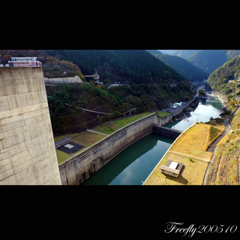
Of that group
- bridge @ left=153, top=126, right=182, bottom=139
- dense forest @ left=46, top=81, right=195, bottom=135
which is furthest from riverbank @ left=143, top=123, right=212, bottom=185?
dense forest @ left=46, top=81, right=195, bottom=135

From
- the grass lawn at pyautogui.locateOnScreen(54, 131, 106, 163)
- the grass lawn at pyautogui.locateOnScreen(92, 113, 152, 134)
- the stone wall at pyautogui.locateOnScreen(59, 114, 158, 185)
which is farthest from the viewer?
the grass lawn at pyautogui.locateOnScreen(92, 113, 152, 134)

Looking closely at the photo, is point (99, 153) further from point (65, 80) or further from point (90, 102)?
point (65, 80)

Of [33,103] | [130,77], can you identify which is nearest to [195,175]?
[33,103]

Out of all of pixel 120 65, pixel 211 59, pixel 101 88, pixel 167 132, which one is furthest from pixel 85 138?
pixel 211 59

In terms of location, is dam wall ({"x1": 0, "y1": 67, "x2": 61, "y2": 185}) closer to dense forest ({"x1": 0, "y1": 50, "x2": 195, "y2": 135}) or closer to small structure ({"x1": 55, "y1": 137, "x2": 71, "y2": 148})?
small structure ({"x1": 55, "y1": 137, "x2": 71, "y2": 148})

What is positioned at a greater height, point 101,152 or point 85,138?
point 85,138

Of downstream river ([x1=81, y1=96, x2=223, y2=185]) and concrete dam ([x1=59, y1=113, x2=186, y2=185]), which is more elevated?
concrete dam ([x1=59, y1=113, x2=186, y2=185])

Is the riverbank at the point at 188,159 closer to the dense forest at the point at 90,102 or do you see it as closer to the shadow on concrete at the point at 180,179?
the shadow on concrete at the point at 180,179

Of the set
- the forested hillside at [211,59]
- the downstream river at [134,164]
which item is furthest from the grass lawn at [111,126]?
the forested hillside at [211,59]
